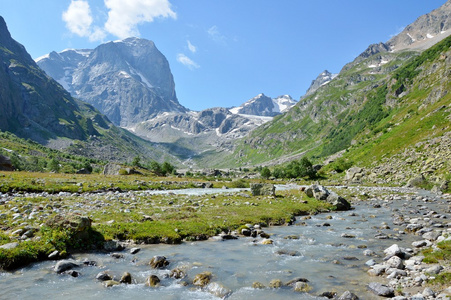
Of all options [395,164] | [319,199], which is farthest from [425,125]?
[319,199]

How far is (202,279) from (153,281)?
7.70 ft

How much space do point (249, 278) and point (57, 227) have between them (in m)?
12.6

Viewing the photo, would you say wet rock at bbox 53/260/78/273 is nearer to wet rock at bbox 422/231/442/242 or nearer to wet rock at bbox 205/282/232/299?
wet rock at bbox 205/282/232/299

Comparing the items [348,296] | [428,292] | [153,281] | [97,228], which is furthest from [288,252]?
[97,228]

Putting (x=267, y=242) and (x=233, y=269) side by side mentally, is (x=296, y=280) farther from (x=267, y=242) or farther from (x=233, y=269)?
(x=267, y=242)

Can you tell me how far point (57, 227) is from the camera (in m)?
16.6

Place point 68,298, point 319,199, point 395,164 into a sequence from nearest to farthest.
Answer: point 68,298 < point 319,199 < point 395,164

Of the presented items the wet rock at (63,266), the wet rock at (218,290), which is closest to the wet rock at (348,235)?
the wet rock at (218,290)

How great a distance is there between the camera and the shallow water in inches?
447

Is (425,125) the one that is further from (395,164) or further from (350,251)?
(350,251)

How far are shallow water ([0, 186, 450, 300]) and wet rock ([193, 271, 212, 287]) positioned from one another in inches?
14.7

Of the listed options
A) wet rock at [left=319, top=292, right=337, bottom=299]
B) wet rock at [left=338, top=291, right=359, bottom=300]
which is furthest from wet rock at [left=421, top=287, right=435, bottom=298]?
wet rock at [left=319, top=292, right=337, bottom=299]

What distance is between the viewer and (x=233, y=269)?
1434 cm

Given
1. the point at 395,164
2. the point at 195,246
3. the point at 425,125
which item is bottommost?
the point at 195,246
